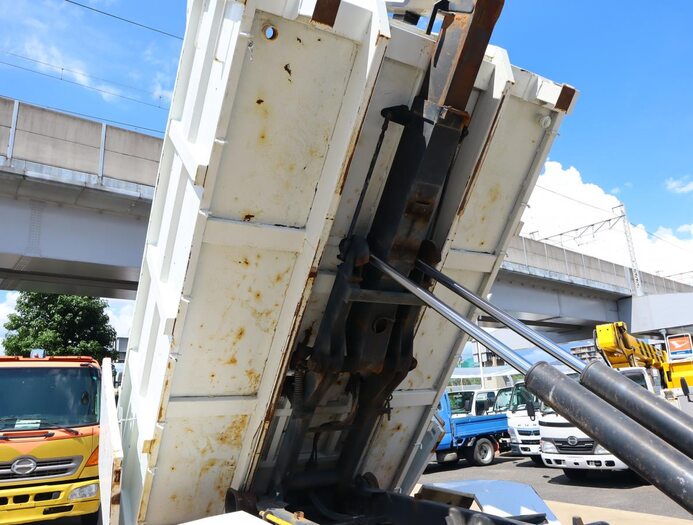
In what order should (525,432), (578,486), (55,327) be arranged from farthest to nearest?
(55,327) → (525,432) → (578,486)

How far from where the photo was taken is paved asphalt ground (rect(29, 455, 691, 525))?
848 cm

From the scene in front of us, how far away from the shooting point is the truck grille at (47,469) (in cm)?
562

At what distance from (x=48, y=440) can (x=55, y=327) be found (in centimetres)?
2141

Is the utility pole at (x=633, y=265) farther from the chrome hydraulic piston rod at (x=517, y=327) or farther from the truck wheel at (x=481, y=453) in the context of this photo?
the chrome hydraulic piston rod at (x=517, y=327)

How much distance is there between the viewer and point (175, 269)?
9.87 feet

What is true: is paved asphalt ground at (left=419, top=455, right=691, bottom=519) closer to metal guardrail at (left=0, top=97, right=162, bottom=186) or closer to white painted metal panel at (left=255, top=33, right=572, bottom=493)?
white painted metal panel at (left=255, top=33, right=572, bottom=493)

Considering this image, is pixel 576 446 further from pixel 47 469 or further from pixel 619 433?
pixel 619 433

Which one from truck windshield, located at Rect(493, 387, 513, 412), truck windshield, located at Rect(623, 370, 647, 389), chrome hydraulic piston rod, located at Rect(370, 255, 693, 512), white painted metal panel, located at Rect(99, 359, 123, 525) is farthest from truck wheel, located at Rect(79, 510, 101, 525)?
truck windshield, located at Rect(493, 387, 513, 412)

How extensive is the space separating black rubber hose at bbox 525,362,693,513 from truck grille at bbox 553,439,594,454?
9.68 m

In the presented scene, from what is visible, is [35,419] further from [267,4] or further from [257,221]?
[267,4]

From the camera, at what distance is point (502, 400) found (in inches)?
615

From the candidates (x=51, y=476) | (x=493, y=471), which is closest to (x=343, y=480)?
(x=51, y=476)

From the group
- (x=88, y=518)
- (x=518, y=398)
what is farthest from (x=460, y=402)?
(x=88, y=518)

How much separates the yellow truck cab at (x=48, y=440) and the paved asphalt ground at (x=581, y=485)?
7197 mm
